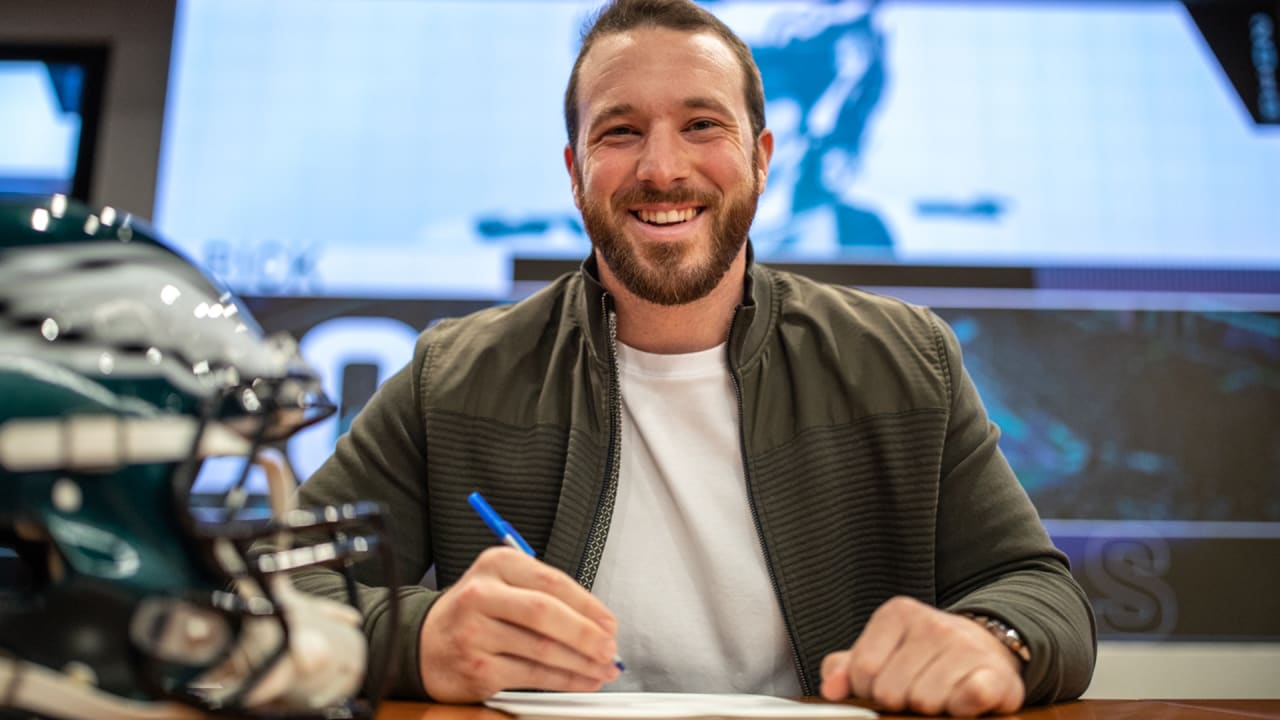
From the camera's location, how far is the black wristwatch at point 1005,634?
78 cm

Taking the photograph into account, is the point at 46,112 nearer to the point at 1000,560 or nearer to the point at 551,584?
the point at 551,584

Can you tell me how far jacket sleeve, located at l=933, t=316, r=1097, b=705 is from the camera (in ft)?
2.66

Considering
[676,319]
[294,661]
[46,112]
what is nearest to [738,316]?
[676,319]

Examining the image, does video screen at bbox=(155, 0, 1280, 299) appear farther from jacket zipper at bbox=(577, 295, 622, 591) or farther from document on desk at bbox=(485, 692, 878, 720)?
document on desk at bbox=(485, 692, 878, 720)

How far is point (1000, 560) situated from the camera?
1024 mm

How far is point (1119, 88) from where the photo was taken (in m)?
2.10

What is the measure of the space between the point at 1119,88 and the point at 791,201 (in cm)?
79

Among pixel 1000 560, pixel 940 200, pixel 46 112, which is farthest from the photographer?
pixel 46 112

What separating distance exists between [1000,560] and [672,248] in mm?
535

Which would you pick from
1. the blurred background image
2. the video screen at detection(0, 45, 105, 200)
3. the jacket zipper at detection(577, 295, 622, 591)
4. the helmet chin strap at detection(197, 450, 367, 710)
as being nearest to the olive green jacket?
the jacket zipper at detection(577, 295, 622, 591)

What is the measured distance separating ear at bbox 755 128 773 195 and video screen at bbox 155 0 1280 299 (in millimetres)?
636

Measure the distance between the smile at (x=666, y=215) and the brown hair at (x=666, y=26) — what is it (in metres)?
0.17

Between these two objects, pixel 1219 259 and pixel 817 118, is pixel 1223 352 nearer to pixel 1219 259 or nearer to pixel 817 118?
pixel 1219 259

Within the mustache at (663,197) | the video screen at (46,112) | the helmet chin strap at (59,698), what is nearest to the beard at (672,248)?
the mustache at (663,197)
